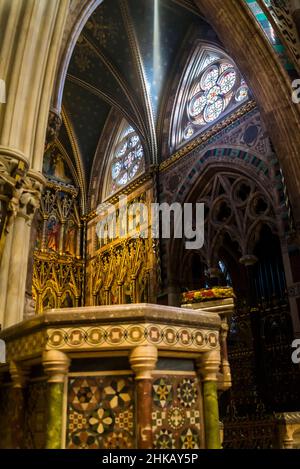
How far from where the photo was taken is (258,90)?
29.9 feet

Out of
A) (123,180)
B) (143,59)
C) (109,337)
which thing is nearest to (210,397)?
(109,337)

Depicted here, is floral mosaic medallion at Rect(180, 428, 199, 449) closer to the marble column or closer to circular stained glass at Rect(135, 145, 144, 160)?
the marble column

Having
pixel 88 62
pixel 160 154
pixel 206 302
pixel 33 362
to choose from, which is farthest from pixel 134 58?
pixel 33 362

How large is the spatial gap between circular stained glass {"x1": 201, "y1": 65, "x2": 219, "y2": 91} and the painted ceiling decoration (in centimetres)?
13

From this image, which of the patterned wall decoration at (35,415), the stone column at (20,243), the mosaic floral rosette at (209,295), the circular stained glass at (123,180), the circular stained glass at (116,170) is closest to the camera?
the patterned wall decoration at (35,415)

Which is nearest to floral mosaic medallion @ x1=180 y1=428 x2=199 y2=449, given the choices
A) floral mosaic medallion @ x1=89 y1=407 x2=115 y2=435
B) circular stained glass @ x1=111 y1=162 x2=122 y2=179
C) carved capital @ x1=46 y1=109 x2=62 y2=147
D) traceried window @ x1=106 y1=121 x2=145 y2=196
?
floral mosaic medallion @ x1=89 y1=407 x2=115 y2=435

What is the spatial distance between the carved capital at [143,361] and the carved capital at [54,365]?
1.25ft

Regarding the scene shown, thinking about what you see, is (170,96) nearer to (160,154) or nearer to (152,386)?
(160,154)

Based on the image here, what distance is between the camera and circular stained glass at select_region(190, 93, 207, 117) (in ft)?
40.8

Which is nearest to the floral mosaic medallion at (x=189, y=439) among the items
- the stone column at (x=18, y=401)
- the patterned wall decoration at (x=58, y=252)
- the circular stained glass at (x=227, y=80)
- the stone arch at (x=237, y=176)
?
the stone column at (x=18, y=401)

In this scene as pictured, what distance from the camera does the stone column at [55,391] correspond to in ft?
8.19

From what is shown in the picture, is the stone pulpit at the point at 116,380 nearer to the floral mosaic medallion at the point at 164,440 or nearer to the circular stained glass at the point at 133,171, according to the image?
the floral mosaic medallion at the point at 164,440

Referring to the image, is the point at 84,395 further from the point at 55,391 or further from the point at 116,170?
the point at 116,170

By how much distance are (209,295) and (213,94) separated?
30.0ft
